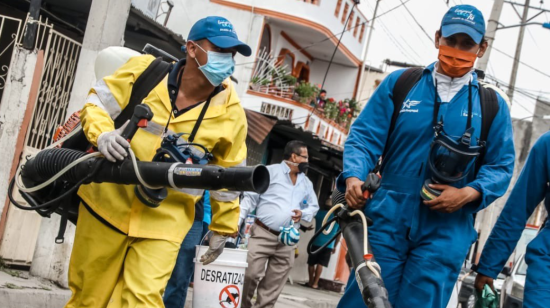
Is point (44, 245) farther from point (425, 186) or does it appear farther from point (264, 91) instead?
point (264, 91)

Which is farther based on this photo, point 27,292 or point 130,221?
point 27,292

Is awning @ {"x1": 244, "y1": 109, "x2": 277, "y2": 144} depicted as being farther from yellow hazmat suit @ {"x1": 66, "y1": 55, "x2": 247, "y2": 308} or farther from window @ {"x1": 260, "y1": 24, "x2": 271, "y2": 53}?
window @ {"x1": 260, "y1": 24, "x2": 271, "y2": 53}

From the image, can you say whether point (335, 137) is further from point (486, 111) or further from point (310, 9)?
point (486, 111)

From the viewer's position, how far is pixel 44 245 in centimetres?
870

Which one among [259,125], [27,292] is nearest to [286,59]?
[259,125]

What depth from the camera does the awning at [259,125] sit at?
13836 mm

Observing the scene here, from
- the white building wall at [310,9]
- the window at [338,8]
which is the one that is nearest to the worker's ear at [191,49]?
the white building wall at [310,9]

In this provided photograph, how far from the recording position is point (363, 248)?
4355 mm

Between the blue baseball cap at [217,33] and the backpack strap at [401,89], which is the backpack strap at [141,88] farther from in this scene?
the backpack strap at [401,89]

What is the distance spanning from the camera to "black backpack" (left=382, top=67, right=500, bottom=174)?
15.5 feet

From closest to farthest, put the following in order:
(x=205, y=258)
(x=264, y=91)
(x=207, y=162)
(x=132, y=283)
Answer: (x=132, y=283)
(x=207, y=162)
(x=205, y=258)
(x=264, y=91)

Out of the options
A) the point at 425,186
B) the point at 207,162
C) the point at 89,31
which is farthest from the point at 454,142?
the point at 89,31

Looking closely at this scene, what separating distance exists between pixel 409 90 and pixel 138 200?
159 cm

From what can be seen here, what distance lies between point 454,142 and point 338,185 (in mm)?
695
